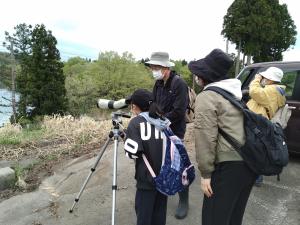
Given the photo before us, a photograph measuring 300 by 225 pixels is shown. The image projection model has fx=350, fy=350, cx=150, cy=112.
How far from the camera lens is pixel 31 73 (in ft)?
95.2

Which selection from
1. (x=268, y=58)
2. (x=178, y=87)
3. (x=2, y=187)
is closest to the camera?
(x=178, y=87)

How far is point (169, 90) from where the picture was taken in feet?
11.6

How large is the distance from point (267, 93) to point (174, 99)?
112cm

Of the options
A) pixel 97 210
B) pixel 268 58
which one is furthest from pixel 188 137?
pixel 268 58

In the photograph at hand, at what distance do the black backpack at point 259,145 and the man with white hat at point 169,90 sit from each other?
1.06 metres

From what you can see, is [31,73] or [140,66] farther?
[140,66]

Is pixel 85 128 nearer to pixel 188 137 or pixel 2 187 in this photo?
pixel 188 137

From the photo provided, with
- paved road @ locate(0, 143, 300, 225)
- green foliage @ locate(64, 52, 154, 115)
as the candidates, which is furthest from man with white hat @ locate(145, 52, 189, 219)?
green foliage @ locate(64, 52, 154, 115)

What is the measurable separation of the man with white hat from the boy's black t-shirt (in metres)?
0.66

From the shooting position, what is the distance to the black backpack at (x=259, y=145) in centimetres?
232

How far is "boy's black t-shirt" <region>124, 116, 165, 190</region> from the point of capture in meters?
2.74

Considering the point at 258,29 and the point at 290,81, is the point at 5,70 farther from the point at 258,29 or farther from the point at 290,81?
the point at 290,81

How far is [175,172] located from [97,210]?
5.22 ft

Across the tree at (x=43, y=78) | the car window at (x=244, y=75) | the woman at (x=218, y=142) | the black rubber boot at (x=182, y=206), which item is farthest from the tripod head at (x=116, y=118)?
the tree at (x=43, y=78)
